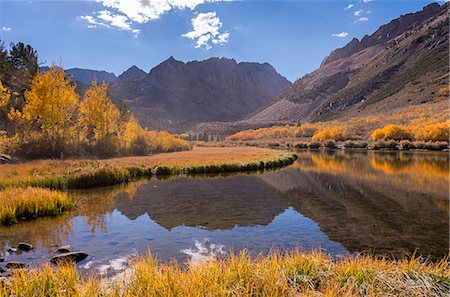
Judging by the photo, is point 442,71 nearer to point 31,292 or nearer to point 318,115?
point 318,115

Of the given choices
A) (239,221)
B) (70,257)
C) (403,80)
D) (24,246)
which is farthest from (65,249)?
(403,80)

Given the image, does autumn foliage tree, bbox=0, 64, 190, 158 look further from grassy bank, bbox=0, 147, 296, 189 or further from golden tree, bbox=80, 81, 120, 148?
grassy bank, bbox=0, 147, 296, 189

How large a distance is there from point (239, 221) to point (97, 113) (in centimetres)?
3875

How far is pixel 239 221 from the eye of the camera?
17.7m

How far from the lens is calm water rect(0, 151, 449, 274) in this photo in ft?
43.6

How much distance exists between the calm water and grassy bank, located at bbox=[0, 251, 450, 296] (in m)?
3.66

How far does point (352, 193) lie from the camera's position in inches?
1025

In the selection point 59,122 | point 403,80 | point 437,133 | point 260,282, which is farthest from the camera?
point 403,80

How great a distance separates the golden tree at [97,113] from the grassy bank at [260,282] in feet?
145

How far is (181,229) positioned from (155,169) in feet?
68.5

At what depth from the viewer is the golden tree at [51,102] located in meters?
40.1

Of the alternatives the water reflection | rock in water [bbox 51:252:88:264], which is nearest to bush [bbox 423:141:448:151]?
the water reflection

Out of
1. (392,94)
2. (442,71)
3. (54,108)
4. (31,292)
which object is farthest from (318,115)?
(31,292)

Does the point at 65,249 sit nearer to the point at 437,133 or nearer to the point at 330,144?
the point at 437,133
